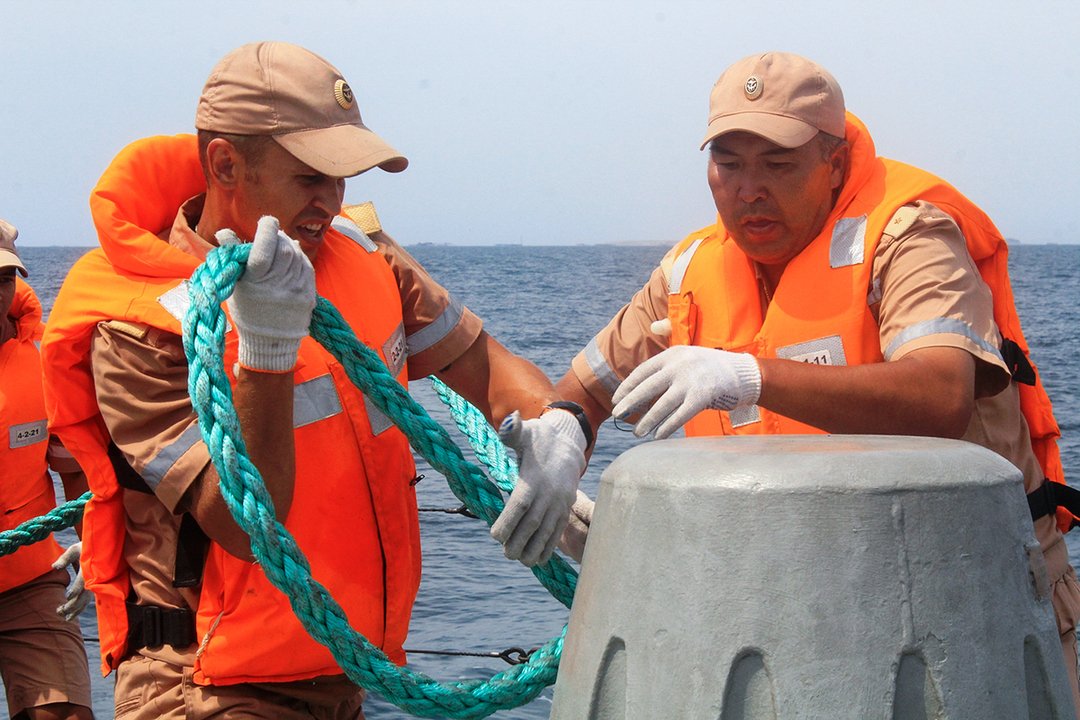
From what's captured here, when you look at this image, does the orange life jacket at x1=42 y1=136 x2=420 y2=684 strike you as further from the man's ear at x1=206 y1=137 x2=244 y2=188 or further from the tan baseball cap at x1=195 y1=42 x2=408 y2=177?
the tan baseball cap at x1=195 y1=42 x2=408 y2=177

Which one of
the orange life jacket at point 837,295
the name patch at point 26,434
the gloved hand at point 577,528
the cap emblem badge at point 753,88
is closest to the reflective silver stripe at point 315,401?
the gloved hand at point 577,528

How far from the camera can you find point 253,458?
2.58 m

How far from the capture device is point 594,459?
12.2 m

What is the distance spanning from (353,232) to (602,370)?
827 millimetres

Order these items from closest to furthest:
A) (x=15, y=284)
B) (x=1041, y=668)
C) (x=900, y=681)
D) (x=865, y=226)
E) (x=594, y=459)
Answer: (x=900, y=681)
(x=1041, y=668)
(x=865, y=226)
(x=15, y=284)
(x=594, y=459)

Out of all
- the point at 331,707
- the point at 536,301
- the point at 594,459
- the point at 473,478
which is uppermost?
the point at 473,478

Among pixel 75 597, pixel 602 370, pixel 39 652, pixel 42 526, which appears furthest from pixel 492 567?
pixel 602 370

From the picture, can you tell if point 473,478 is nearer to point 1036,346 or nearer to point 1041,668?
point 1041,668

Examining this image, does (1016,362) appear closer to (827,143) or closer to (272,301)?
(827,143)

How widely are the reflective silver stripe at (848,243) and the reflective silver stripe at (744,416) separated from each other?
40 centimetres

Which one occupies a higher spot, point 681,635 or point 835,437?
point 835,437

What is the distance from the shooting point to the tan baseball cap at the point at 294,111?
2.81 meters

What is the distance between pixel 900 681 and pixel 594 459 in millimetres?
10324

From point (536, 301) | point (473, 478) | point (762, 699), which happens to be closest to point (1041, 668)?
point (762, 699)
